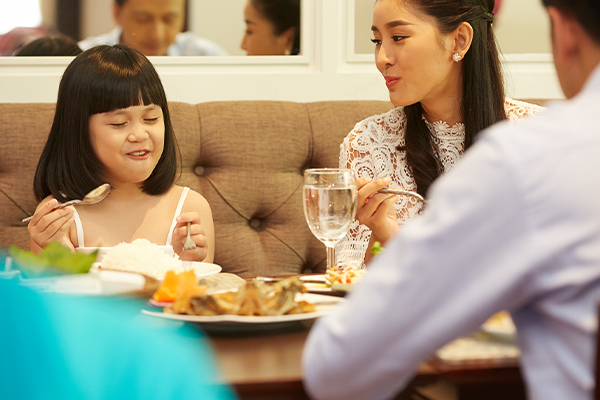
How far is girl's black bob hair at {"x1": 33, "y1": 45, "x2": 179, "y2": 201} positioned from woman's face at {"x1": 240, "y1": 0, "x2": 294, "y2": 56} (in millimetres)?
557

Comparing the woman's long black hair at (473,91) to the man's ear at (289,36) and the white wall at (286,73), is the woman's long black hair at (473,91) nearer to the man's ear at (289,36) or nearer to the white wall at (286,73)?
the white wall at (286,73)

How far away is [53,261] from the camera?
0.91 meters

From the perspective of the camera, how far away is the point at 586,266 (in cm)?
47

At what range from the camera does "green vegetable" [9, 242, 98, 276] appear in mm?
875

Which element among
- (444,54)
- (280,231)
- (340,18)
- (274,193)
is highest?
(340,18)

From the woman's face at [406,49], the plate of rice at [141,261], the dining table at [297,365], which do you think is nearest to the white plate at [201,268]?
the plate of rice at [141,261]

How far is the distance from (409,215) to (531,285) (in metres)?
1.19

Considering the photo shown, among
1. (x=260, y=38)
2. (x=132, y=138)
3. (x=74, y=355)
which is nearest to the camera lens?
(x=74, y=355)

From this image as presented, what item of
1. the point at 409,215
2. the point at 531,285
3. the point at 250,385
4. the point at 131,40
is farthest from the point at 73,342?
A: the point at 131,40

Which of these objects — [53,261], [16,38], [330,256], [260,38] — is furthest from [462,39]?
[16,38]

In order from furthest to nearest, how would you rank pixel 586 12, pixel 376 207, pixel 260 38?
pixel 260 38, pixel 376 207, pixel 586 12

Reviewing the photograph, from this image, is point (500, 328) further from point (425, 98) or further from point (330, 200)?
point (425, 98)

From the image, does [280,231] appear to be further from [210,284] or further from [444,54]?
[210,284]

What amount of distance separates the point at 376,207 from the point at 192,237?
462 millimetres
